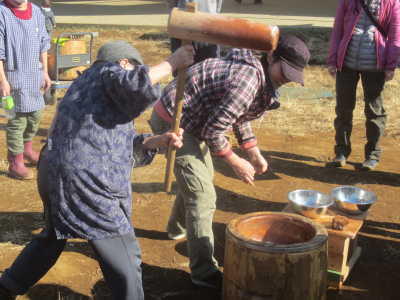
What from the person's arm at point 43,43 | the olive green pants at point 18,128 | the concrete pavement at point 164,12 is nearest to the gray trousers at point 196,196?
the olive green pants at point 18,128

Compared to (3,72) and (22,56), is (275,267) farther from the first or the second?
(22,56)

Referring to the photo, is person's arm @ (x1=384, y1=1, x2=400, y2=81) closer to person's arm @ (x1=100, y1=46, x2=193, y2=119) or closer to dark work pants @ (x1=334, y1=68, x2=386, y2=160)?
dark work pants @ (x1=334, y1=68, x2=386, y2=160)

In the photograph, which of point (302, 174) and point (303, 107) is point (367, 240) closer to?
point (302, 174)

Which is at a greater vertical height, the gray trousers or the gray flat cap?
the gray flat cap

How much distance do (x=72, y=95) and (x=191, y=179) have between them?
115 cm

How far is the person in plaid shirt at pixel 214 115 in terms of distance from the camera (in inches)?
133

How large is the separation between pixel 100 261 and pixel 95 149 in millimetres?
585

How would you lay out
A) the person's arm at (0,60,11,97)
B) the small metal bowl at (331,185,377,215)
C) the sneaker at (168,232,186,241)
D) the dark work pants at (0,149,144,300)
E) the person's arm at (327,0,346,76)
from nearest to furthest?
the dark work pants at (0,149,144,300) < the small metal bowl at (331,185,377,215) < the sneaker at (168,232,186,241) < the person's arm at (0,60,11,97) < the person's arm at (327,0,346,76)

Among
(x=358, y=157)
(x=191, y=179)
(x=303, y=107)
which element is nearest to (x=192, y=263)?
(x=191, y=179)

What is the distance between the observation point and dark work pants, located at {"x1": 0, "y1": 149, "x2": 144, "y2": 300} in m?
2.97

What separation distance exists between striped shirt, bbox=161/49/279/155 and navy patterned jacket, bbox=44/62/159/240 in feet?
2.06

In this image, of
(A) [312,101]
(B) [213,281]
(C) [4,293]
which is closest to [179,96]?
(B) [213,281]

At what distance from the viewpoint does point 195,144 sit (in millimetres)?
3793

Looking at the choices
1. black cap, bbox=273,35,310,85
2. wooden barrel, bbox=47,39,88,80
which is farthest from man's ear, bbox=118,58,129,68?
wooden barrel, bbox=47,39,88,80
